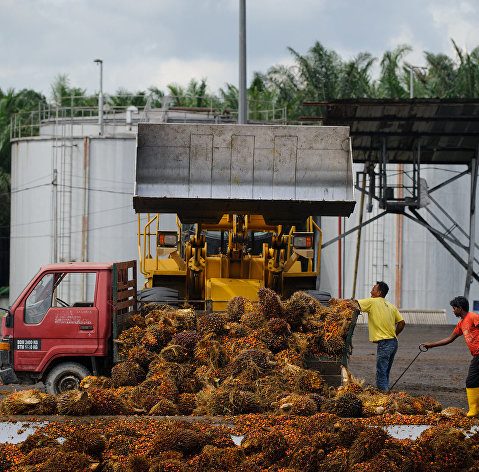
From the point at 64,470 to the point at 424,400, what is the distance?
418 centimetres

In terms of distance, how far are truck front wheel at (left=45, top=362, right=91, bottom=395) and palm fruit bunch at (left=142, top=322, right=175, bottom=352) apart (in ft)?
3.99

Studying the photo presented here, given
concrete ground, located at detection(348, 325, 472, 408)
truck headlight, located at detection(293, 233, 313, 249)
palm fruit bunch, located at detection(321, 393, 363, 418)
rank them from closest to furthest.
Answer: palm fruit bunch, located at detection(321, 393, 363, 418), truck headlight, located at detection(293, 233, 313, 249), concrete ground, located at detection(348, 325, 472, 408)

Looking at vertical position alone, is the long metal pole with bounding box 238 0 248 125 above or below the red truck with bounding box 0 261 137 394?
above

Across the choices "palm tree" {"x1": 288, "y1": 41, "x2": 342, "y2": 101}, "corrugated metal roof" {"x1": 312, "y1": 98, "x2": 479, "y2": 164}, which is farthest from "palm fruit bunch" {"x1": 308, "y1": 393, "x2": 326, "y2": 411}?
"palm tree" {"x1": 288, "y1": 41, "x2": 342, "y2": 101}

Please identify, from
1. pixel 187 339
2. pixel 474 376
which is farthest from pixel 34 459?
pixel 474 376

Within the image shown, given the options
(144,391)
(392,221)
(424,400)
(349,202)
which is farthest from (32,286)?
(392,221)

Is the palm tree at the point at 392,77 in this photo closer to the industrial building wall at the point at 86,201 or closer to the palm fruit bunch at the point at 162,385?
the industrial building wall at the point at 86,201

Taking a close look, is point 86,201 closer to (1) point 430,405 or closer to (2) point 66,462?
(1) point 430,405

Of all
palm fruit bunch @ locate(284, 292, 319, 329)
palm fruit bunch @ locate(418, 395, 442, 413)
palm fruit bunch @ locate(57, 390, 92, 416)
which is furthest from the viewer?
palm fruit bunch @ locate(284, 292, 319, 329)

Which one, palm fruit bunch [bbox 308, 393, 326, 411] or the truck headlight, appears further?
the truck headlight

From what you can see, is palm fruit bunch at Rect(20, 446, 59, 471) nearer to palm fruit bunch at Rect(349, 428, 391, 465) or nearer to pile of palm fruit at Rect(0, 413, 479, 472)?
pile of palm fruit at Rect(0, 413, 479, 472)

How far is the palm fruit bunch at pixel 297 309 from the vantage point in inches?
405

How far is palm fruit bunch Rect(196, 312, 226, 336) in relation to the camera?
32.9ft

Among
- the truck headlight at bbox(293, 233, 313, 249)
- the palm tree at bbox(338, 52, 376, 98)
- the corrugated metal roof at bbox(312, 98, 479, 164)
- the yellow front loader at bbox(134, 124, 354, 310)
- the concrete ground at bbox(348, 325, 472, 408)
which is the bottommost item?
the concrete ground at bbox(348, 325, 472, 408)
